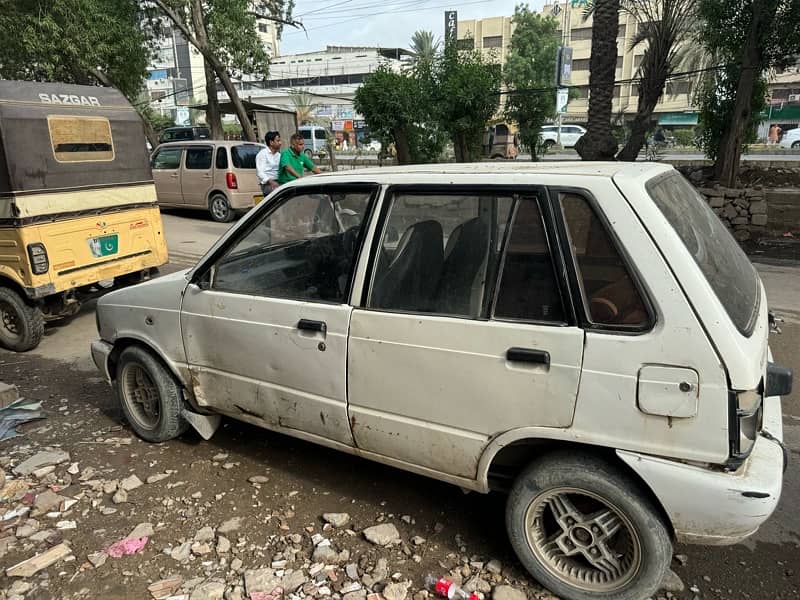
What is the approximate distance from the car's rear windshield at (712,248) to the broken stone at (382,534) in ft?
6.00

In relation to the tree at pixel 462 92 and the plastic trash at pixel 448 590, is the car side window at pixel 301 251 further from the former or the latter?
the tree at pixel 462 92

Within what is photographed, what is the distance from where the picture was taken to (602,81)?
9828 mm

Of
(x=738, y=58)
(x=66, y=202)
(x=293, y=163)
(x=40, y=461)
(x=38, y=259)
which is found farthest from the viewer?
(x=738, y=58)

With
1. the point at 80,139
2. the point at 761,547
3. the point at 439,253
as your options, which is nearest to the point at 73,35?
the point at 80,139

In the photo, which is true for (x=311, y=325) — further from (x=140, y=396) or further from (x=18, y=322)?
(x=18, y=322)

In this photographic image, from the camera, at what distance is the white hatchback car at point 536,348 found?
2.07 meters

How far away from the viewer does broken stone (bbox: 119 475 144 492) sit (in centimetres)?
335

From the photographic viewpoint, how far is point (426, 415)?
2.58 meters

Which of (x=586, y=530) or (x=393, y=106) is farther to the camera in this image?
(x=393, y=106)

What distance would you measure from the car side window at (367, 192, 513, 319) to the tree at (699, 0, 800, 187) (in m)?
9.88

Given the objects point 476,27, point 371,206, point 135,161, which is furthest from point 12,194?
point 476,27

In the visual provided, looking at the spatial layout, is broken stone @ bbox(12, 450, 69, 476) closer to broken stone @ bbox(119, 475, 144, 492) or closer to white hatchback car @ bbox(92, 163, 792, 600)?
broken stone @ bbox(119, 475, 144, 492)

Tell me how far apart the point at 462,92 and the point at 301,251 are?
11.1 metres

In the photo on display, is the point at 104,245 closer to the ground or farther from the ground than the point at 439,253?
closer to the ground
